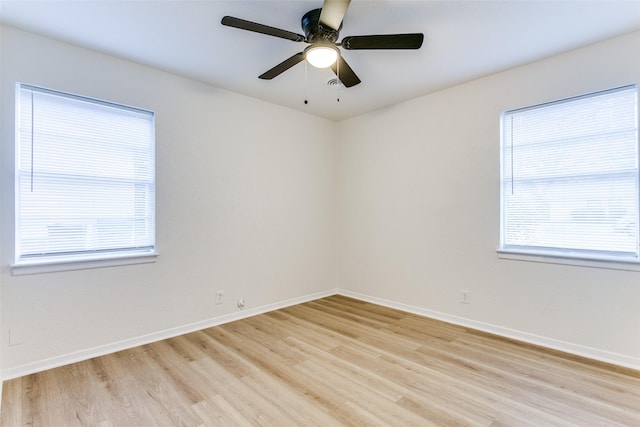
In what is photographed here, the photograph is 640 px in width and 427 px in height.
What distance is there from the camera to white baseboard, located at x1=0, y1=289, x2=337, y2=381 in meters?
2.40

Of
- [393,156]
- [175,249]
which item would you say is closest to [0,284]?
[175,249]

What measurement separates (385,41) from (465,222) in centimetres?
219

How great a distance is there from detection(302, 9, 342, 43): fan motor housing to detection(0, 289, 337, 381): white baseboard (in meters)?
2.92

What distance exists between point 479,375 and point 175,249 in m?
2.93

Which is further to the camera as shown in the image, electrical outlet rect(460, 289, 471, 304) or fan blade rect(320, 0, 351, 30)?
electrical outlet rect(460, 289, 471, 304)

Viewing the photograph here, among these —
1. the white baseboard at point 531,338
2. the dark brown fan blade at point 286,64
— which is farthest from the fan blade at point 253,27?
the white baseboard at point 531,338

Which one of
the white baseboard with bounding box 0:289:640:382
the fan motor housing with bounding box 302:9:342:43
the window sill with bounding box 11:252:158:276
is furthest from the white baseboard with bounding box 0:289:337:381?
the fan motor housing with bounding box 302:9:342:43

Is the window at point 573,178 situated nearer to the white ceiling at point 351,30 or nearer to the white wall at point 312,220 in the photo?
the white wall at point 312,220

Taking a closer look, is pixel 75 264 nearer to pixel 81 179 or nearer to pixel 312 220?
pixel 81 179

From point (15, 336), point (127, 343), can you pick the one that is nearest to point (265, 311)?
point (127, 343)

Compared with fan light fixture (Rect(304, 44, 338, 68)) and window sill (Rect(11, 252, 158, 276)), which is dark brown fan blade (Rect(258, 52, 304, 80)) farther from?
window sill (Rect(11, 252, 158, 276))

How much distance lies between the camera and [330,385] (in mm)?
2260

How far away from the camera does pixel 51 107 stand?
8.43 ft

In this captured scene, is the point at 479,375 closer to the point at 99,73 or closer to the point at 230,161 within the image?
the point at 230,161
